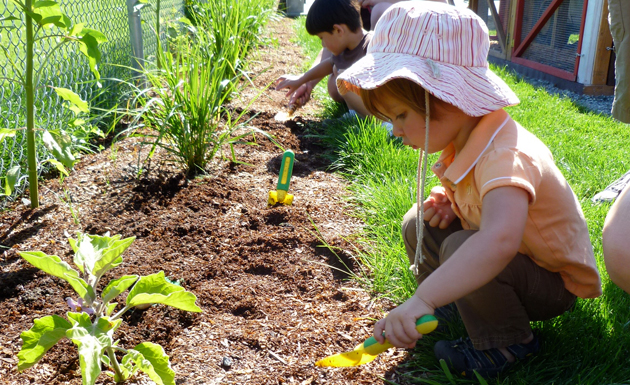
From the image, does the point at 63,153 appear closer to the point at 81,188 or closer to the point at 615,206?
the point at 81,188

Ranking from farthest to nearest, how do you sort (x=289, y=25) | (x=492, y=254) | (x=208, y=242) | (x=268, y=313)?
(x=289, y=25)
(x=208, y=242)
(x=268, y=313)
(x=492, y=254)

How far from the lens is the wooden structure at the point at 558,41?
17.1ft

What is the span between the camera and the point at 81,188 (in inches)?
96.3

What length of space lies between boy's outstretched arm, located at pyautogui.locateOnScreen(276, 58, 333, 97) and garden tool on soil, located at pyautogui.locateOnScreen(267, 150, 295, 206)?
1318 mm

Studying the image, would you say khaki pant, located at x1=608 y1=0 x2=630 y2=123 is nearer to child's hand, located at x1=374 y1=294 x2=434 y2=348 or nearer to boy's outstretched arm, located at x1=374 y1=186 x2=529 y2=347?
boy's outstretched arm, located at x1=374 y1=186 x2=529 y2=347

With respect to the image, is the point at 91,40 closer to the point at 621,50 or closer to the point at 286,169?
the point at 286,169

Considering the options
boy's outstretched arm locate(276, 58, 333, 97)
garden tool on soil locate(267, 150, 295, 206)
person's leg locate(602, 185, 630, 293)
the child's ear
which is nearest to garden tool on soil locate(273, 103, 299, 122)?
boy's outstretched arm locate(276, 58, 333, 97)

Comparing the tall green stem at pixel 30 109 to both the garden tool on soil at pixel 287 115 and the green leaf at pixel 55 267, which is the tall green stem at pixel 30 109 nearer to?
the green leaf at pixel 55 267

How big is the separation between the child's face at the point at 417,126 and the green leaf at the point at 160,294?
0.70 metres

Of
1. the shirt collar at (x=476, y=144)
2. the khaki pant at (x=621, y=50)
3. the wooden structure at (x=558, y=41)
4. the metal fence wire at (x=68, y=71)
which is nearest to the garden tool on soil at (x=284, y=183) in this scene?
the metal fence wire at (x=68, y=71)

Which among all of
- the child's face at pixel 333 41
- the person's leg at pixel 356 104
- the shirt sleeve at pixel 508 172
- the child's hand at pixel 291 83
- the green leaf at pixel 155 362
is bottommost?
the person's leg at pixel 356 104

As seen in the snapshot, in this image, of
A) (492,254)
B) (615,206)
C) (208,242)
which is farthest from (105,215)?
(615,206)

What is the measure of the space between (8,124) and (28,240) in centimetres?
89

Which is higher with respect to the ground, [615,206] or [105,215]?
[615,206]
